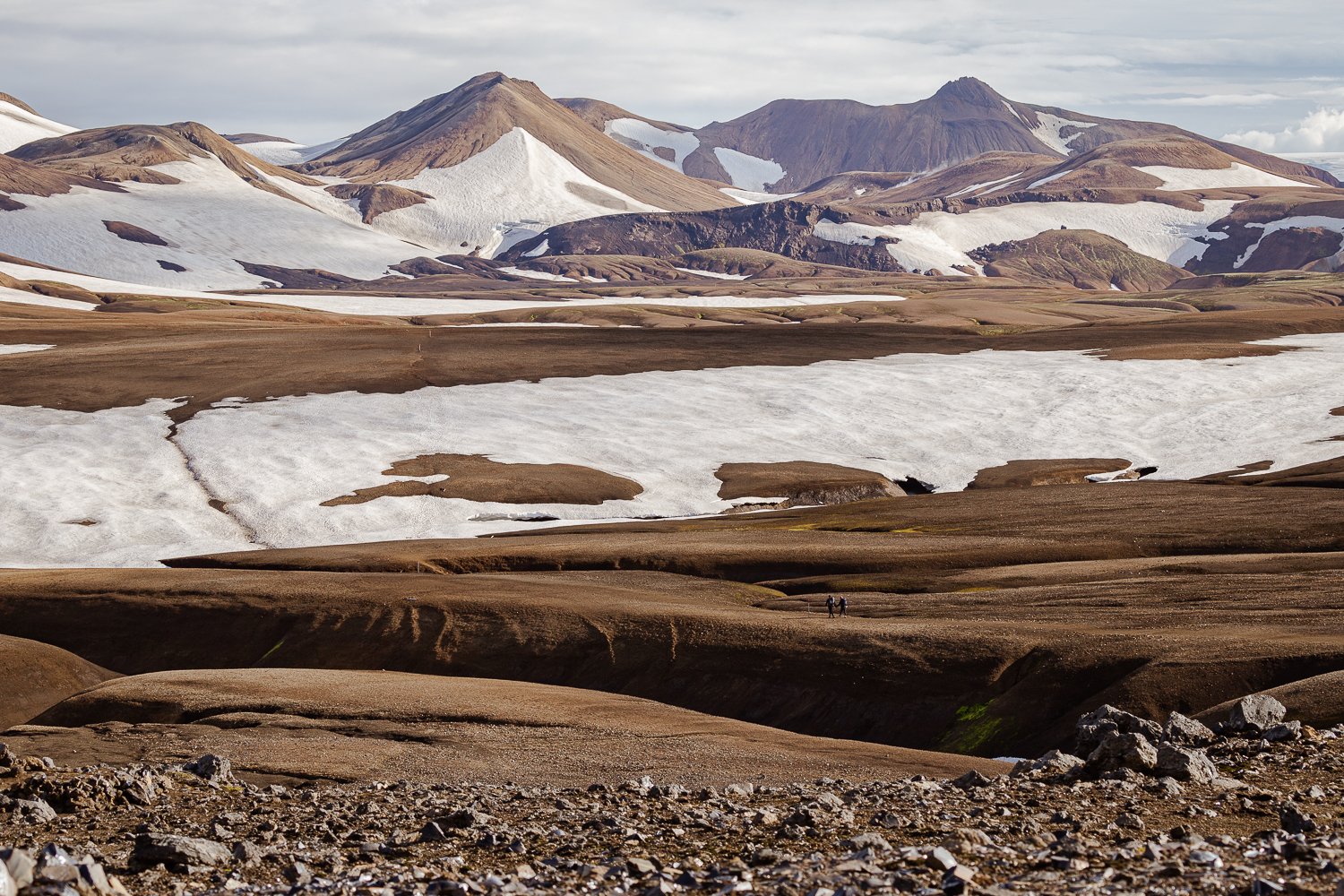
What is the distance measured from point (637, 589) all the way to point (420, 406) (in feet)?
214

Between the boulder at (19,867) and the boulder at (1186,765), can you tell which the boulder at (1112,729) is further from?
the boulder at (19,867)

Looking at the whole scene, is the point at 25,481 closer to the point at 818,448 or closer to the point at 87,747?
the point at 818,448

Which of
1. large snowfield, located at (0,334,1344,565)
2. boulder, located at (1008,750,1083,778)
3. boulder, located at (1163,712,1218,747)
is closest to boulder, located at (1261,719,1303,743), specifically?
boulder, located at (1163,712,1218,747)

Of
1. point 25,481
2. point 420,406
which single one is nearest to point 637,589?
point 25,481

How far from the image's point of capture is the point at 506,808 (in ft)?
72.4

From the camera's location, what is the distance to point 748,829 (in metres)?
18.8

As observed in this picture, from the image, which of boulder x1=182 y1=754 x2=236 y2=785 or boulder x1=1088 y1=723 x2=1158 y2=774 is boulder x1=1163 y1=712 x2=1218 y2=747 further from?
boulder x1=182 y1=754 x2=236 y2=785

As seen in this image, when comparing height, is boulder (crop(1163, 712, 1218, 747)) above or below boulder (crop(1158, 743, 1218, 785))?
below

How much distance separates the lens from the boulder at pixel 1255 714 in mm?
23953

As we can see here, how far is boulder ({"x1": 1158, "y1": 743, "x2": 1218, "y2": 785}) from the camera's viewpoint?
20.3m

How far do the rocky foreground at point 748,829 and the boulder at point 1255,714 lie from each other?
0.05 metres

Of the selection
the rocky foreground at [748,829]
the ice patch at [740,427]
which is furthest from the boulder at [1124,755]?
the ice patch at [740,427]

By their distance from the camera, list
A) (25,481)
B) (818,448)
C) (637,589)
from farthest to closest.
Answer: (818,448) → (25,481) → (637,589)

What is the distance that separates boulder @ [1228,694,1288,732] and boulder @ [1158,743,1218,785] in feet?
11.6
